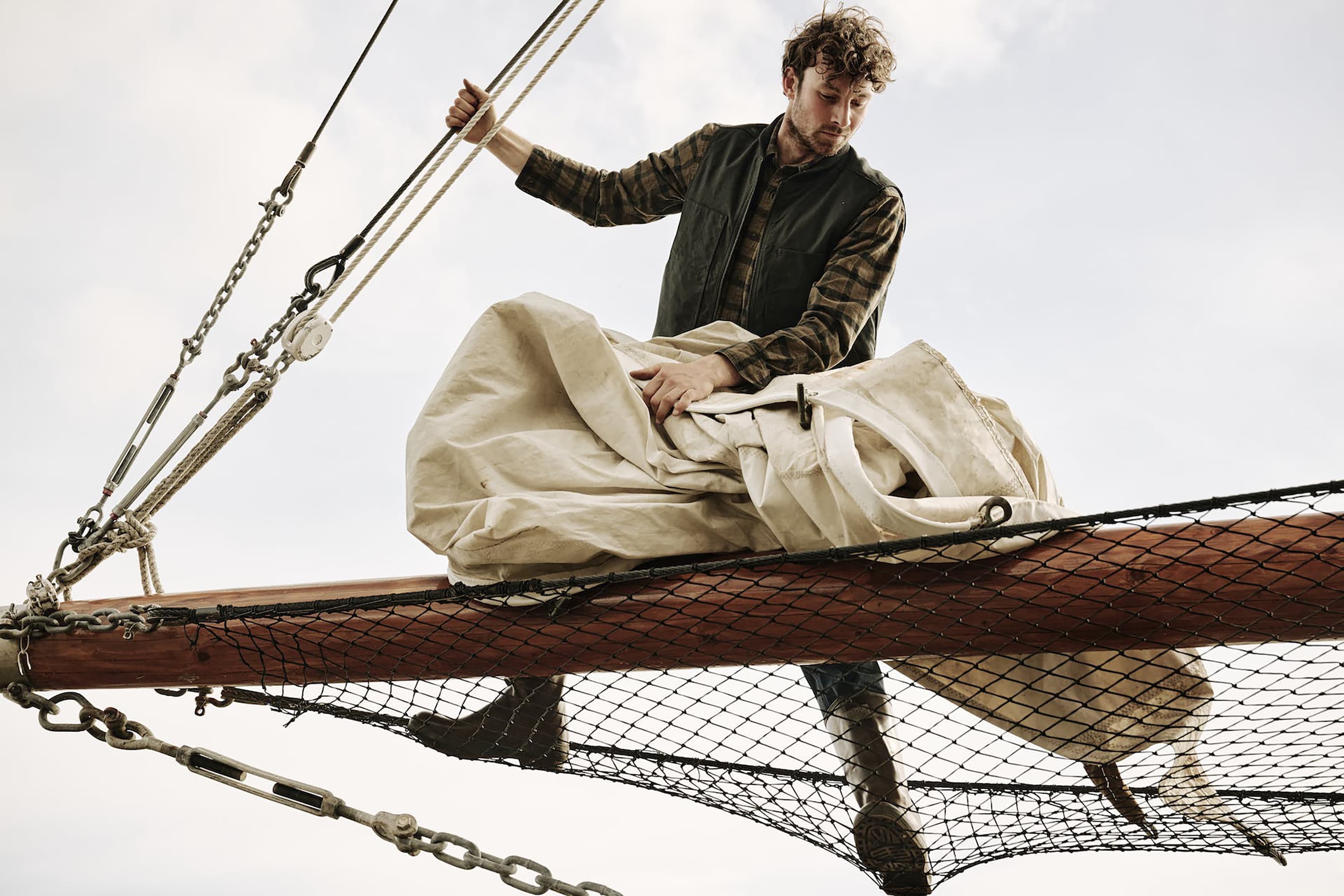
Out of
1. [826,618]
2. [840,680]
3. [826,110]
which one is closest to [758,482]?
[826,618]

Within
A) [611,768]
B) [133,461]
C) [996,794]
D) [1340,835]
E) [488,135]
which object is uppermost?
[488,135]

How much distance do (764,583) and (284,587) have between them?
2.10 ft

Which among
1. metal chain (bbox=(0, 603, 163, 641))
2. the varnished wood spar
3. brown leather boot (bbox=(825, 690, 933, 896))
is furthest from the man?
metal chain (bbox=(0, 603, 163, 641))

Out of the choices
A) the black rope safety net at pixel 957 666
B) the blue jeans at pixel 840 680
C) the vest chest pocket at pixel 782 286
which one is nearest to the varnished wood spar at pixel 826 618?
the black rope safety net at pixel 957 666

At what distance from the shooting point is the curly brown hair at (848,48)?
1656 mm

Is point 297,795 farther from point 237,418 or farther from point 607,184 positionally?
point 607,184

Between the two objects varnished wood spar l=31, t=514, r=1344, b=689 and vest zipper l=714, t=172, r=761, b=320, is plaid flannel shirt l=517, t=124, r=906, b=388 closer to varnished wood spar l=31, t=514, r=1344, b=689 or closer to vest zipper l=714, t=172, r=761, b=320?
vest zipper l=714, t=172, r=761, b=320

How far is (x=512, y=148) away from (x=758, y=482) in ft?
2.89

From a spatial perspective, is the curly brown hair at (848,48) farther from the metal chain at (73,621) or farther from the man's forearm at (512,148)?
the metal chain at (73,621)

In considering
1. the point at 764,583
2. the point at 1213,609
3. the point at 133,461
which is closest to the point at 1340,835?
the point at 1213,609

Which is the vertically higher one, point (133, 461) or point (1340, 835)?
point (133, 461)

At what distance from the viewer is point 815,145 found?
5.62 ft

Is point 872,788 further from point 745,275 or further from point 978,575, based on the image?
point 745,275

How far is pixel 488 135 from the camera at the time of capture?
166 cm
